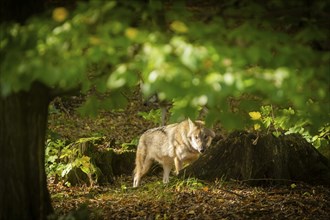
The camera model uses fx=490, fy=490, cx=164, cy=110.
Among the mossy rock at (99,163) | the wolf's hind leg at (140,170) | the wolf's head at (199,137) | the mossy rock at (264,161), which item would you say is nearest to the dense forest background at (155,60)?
the mossy rock at (264,161)

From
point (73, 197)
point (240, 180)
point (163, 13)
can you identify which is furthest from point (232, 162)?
point (163, 13)

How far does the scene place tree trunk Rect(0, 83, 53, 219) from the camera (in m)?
5.28

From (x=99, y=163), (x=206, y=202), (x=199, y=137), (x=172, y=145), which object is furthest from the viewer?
(x=99, y=163)

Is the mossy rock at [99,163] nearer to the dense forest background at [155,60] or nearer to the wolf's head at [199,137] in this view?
the wolf's head at [199,137]

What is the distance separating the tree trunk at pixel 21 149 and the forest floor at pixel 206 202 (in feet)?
2.27

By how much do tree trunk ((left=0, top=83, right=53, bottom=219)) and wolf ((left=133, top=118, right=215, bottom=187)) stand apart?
538cm

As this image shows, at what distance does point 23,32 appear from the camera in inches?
145

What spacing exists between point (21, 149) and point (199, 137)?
222 inches

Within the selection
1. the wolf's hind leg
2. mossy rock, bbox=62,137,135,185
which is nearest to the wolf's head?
the wolf's hind leg

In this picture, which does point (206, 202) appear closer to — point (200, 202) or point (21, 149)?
point (200, 202)

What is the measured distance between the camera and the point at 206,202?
7.62m

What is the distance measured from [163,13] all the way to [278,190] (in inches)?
207

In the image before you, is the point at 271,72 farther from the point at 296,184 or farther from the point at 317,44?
the point at 296,184

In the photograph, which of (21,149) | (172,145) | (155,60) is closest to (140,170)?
(172,145)
